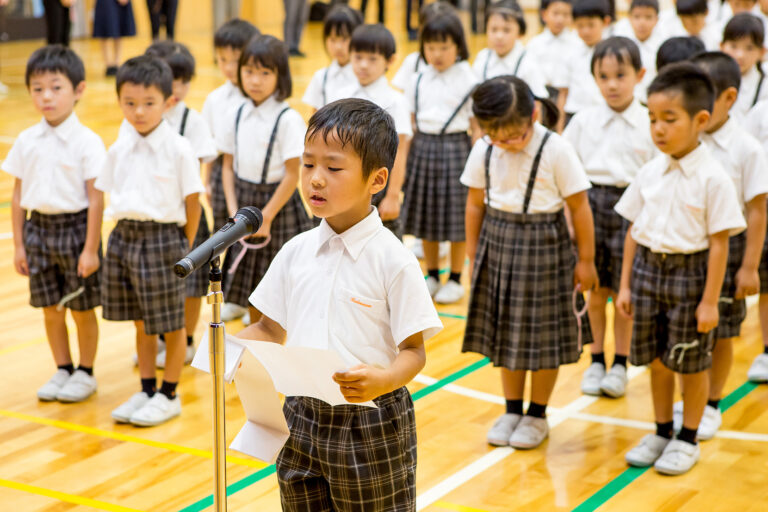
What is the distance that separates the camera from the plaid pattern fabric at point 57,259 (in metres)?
3.70

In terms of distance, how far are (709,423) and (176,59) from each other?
2.67m

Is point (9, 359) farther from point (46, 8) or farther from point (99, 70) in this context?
point (99, 70)

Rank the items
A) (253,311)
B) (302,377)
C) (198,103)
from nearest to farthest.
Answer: (302,377) < (253,311) < (198,103)

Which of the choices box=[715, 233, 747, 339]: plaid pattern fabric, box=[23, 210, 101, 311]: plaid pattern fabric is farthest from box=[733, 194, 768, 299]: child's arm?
box=[23, 210, 101, 311]: plaid pattern fabric

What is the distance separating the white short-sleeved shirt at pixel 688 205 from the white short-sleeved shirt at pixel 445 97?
192 cm

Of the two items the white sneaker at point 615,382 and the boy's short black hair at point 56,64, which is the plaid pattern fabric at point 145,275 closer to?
the boy's short black hair at point 56,64

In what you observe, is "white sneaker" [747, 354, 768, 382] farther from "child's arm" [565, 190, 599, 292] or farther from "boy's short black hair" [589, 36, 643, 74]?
"boy's short black hair" [589, 36, 643, 74]

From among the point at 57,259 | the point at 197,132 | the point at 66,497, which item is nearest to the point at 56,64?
the point at 197,132

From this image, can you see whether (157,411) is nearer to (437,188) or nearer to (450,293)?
(450,293)

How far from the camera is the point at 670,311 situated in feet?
10.3

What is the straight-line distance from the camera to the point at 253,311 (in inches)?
151

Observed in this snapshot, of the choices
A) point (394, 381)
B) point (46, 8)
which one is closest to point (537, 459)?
point (394, 381)

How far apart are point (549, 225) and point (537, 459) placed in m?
0.80

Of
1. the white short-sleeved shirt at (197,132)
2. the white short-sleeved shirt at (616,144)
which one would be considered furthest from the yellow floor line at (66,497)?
the white short-sleeved shirt at (616,144)
